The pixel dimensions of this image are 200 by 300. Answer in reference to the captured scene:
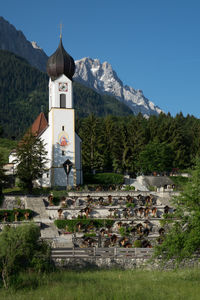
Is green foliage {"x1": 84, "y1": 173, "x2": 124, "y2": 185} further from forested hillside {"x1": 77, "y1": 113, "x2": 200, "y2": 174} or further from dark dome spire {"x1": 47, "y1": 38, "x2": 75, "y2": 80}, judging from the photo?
dark dome spire {"x1": 47, "y1": 38, "x2": 75, "y2": 80}

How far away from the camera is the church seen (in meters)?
52.2

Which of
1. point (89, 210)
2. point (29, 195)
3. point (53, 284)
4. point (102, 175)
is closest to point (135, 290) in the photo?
point (53, 284)

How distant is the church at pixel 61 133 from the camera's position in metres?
52.2

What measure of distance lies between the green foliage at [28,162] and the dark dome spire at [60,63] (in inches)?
490

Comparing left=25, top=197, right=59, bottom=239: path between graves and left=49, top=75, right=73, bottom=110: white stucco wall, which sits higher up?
left=49, top=75, right=73, bottom=110: white stucco wall

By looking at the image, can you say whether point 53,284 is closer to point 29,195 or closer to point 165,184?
point 29,195

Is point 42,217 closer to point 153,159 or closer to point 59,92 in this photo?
point 59,92

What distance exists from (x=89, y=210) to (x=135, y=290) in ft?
60.0

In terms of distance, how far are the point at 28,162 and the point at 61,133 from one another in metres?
9.03

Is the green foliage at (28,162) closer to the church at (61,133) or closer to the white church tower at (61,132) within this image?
the church at (61,133)

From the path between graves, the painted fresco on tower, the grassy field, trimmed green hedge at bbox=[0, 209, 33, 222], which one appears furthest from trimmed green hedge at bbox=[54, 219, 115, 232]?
the painted fresco on tower

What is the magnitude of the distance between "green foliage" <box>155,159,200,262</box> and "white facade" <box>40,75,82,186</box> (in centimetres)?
2864

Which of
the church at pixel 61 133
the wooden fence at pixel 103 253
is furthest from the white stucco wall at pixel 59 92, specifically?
the wooden fence at pixel 103 253

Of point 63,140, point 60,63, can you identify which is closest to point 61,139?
point 63,140
